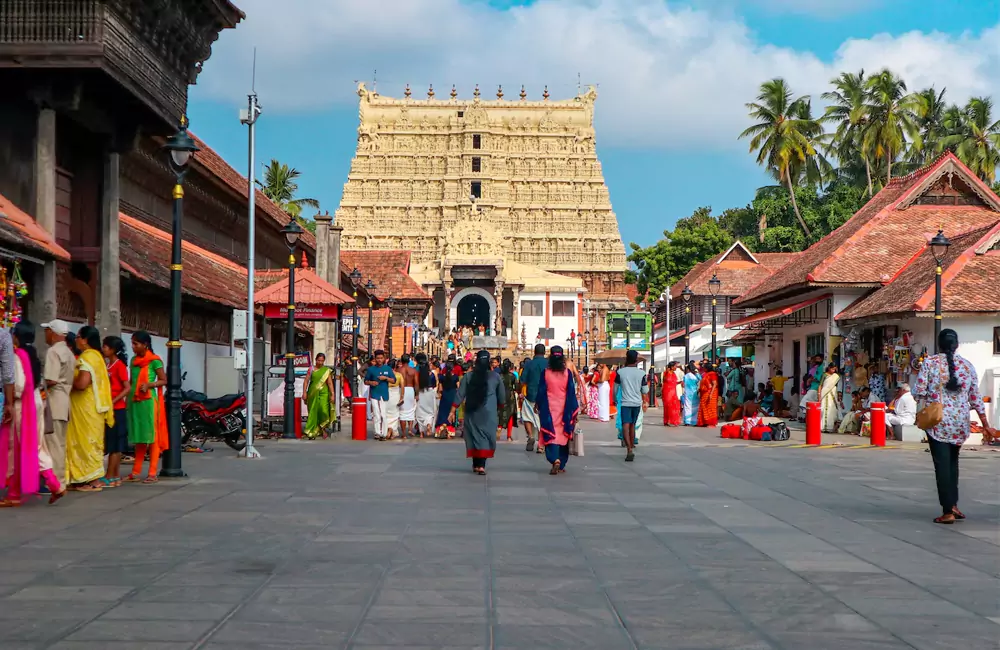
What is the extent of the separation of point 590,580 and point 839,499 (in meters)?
5.98

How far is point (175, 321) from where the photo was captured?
45.8ft

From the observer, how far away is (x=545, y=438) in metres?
15.2

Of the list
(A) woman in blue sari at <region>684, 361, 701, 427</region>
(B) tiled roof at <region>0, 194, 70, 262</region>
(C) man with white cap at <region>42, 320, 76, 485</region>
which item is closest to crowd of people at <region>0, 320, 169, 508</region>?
(C) man with white cap at <region>42, 320, 76, 485</region>

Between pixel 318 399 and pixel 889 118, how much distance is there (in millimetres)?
43826

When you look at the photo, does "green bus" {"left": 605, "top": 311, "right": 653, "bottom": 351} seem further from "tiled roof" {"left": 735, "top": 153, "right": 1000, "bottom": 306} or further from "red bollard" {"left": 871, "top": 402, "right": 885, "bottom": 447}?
"red bollard" {"left": 871, "top": 402, "right": 885, "bottom": 447}

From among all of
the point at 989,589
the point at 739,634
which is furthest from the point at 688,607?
the point at 989,589

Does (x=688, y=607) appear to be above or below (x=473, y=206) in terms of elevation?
below

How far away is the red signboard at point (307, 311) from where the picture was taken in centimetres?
2347

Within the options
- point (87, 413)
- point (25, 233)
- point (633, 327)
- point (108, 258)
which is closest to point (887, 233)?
point (108, 258)

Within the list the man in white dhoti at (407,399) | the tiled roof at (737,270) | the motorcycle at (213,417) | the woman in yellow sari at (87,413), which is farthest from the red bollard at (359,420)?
the tiled roof at (737,270)

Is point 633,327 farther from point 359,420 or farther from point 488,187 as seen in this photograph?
point 359,420

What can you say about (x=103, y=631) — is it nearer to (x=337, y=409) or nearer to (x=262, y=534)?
(x=262, y=534)

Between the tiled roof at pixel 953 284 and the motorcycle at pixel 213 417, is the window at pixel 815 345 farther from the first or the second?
the motorcycle at pixel 213 417

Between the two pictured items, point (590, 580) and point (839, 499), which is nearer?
point (590, 580)
